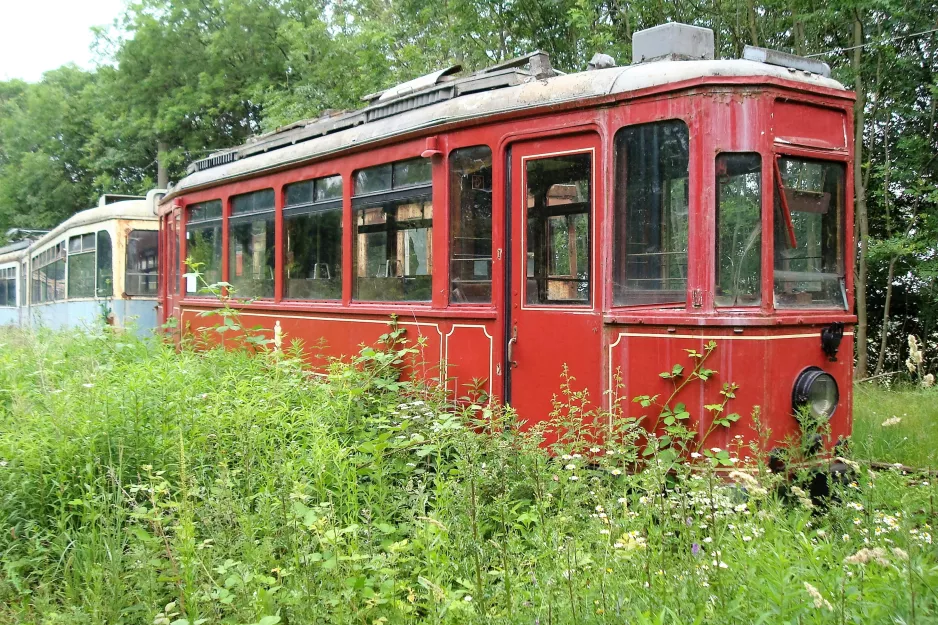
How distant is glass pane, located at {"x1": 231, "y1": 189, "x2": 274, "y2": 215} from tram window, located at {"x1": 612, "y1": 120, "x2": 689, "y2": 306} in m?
4.60

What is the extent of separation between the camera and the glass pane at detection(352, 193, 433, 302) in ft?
21.1

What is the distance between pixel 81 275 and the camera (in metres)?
16.3

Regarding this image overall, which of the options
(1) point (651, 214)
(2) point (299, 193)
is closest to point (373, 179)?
(2) point (299, 193)

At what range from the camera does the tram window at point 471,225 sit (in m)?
5.91

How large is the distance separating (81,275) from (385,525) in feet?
46.9

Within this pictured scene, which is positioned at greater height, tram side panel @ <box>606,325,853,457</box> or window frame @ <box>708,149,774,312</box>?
window frame @ <box>708,149,774,312</box>

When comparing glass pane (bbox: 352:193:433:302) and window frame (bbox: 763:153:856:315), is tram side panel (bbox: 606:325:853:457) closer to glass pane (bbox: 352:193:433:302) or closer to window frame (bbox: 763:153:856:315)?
window frame (bbox: 763:153:856:315)

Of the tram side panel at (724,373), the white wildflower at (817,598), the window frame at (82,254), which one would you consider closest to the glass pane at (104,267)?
the window frame at (82,254)

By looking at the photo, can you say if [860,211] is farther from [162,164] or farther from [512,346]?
[162,164]

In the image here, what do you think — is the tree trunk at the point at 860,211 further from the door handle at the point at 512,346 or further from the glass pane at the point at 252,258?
the glass pane at the point at 252,258

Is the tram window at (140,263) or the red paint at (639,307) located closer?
the red paint at (639,307)

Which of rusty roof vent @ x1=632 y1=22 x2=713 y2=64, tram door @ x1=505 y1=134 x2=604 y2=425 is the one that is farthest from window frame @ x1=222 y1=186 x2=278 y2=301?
rusty roof vent @ x1=632 y1=22 x2=713 y2=64

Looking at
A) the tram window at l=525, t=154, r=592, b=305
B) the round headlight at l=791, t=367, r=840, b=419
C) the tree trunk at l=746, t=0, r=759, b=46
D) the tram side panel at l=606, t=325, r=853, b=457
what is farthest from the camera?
the tree trunk at l=746, t=0, r=759, b=46

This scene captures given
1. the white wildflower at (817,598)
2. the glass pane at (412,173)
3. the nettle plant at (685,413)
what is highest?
the glass pane at (412,173)
